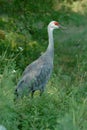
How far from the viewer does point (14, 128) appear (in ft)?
24.6

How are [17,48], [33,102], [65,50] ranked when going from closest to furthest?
[33,102] < [17,48] < [65,50]

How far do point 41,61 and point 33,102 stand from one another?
1751 mm

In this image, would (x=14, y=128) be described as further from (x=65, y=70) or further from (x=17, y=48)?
(x=65, y=70)

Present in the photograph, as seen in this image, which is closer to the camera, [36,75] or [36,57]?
[36,75]

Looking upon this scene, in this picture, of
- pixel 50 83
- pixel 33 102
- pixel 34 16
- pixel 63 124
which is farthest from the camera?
pixel 34 16

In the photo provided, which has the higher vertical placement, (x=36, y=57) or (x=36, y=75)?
(x=36, y=75)

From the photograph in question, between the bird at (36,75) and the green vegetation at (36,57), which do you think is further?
the bird at (36,75)

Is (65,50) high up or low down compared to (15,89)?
down

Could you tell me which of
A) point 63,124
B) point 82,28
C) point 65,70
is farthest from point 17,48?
point 82,28

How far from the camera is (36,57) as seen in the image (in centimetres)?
1220

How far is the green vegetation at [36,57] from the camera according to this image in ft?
24.9

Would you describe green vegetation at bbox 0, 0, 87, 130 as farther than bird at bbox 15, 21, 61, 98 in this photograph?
No

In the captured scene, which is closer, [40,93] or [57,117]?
[57,117]

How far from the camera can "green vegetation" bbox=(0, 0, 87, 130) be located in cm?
758
